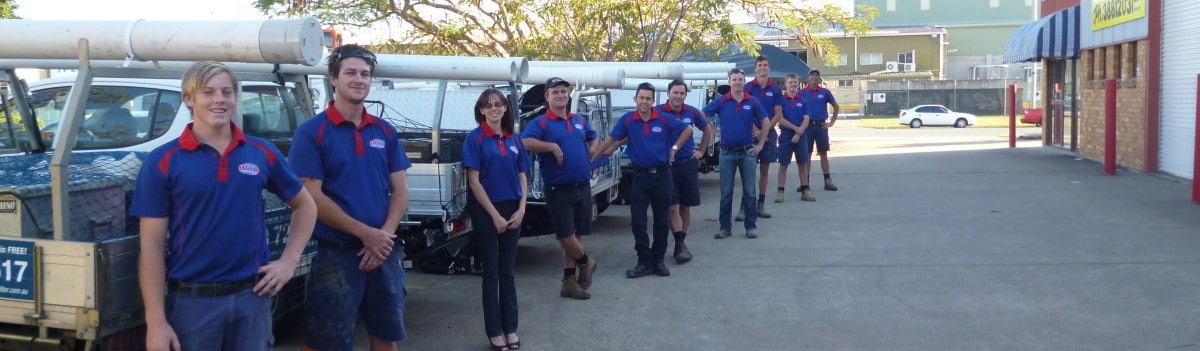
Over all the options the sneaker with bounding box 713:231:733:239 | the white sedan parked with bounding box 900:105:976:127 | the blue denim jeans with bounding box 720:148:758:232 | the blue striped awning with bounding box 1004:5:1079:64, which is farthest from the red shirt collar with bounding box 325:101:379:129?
the white sedan parked with bounding box 900:105:976:127

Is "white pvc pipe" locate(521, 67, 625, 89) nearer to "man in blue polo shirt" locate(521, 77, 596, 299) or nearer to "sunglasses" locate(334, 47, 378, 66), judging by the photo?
"man in blue polo shirt" locate(521, 77, 596, 299)

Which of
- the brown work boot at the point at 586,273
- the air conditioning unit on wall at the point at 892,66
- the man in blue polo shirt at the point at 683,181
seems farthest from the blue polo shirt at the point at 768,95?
the air conditioning unit on wall at the point at 892,66

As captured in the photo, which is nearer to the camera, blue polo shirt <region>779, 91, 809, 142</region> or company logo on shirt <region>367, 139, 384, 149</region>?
company logo on shirt <region>367, 139, 384, 149</region>

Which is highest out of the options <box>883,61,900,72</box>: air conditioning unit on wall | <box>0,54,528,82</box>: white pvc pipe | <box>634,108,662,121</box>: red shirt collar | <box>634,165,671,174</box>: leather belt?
<box>883,61,900,72</box>: air conditioning unit on wall

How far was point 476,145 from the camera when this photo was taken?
249 inches

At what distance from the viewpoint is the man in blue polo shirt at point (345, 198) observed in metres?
4.43

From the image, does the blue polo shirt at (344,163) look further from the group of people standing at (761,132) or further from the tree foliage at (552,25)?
the tree foliage at (552,25)

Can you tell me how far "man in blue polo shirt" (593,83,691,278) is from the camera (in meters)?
8.67

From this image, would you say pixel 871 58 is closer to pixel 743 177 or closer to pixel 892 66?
pixel 892 66

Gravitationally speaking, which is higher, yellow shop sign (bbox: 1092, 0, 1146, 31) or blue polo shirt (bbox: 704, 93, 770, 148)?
yellow shop sign (bbox: 1092, 0, 1146, 31)

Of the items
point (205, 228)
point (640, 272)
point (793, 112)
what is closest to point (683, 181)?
point (640, 272)

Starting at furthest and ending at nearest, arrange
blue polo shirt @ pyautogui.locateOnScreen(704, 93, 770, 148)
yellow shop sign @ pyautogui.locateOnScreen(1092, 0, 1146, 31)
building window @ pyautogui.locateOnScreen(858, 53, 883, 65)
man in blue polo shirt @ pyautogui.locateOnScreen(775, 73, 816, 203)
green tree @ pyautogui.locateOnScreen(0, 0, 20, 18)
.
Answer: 1. building window @ pyautogui.locateOnScreen(858, 53, 883, 65)
2. green tree @ pyautogui.locateOnScreen(0, 0, 20, 18)
3. yellow shop sign @ pyautogui.locateOnScreen(1092, 0, 1146, 31)
4. man in blue polo shirt @ pyautogui.locateOnScreen(775, 73, 816, 203)
5. blue polo shirt @ pyautogui.locateOnScreen(704, 93, 770, 148)

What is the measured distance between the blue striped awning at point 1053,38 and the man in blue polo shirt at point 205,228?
2050cm

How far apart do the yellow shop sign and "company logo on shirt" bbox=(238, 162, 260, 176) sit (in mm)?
16243
